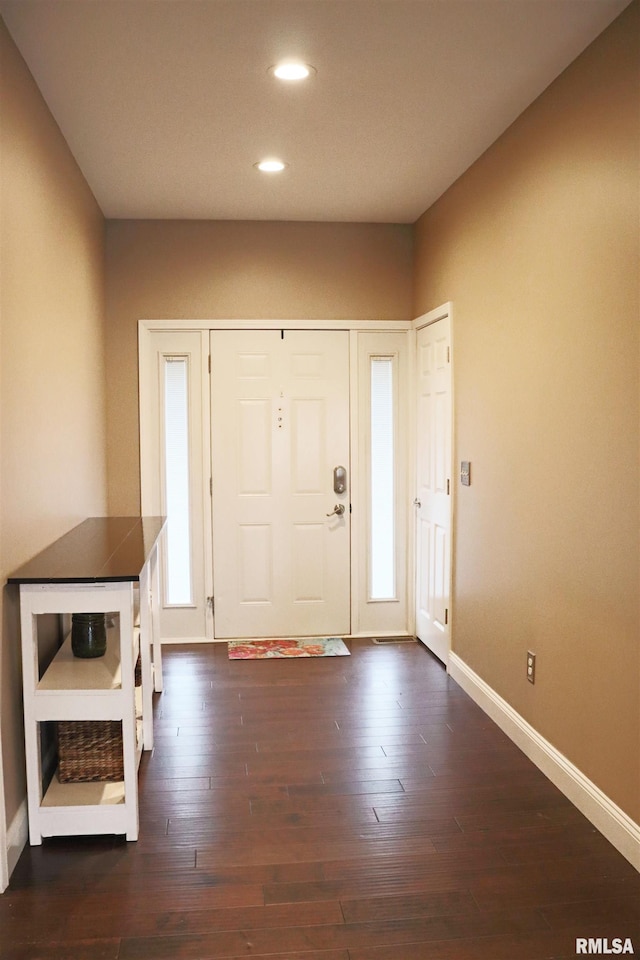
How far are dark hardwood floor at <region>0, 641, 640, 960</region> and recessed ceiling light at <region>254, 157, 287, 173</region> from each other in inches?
103

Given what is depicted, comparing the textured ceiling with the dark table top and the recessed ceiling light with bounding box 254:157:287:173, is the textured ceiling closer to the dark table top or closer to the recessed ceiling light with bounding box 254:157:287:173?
the recessed ceiling light with bounding box 254:157:287:173

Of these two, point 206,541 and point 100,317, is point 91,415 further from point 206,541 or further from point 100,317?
point 206,541

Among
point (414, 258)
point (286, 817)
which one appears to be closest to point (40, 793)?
point (286, 817)

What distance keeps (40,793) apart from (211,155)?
2.79 meters

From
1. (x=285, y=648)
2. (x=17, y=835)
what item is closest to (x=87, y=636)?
(x=17, y=835)

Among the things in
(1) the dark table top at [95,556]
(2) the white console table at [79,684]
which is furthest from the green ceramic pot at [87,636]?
(1) the dark table top at [95,556]

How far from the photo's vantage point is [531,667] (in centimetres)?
331

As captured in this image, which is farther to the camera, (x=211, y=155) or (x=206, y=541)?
(x=206, y=541)

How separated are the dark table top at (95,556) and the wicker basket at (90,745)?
55 cm

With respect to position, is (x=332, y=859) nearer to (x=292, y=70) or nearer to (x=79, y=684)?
(x=79, y=684)

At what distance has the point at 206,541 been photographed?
5.14 m

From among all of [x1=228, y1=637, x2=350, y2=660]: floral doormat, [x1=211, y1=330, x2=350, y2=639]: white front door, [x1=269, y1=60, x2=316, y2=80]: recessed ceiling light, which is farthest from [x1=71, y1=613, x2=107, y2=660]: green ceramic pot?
[x1=211, y1=330, x2=350, y2=639]: white front door

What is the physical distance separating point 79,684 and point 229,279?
10.0 ft

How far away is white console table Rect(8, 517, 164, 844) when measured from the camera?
2533 mm
